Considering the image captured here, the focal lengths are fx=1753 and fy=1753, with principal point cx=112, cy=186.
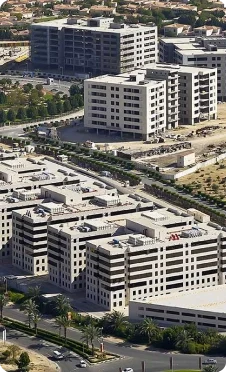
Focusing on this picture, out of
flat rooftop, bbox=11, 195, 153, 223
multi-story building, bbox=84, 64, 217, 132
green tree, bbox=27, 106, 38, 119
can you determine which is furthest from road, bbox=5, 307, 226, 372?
green tree, bbox=27, 106, 38, 119

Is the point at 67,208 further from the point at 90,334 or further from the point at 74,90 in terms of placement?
the point at 74,90

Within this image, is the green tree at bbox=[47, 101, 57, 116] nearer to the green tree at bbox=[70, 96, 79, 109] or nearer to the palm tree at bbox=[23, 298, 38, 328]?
the green tree at bbox=[70, 96, 79, 109]

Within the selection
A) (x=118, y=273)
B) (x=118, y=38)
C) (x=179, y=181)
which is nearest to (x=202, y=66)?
(x=118, y=38)

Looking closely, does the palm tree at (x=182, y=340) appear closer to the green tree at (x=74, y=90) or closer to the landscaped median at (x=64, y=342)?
the landscaped median at (x=64, y=342)

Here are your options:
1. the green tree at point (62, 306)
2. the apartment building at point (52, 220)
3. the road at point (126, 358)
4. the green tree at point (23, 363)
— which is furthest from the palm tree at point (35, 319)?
the apartment building at point (52, 220)

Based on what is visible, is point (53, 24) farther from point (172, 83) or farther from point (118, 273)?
point (118, 273)
